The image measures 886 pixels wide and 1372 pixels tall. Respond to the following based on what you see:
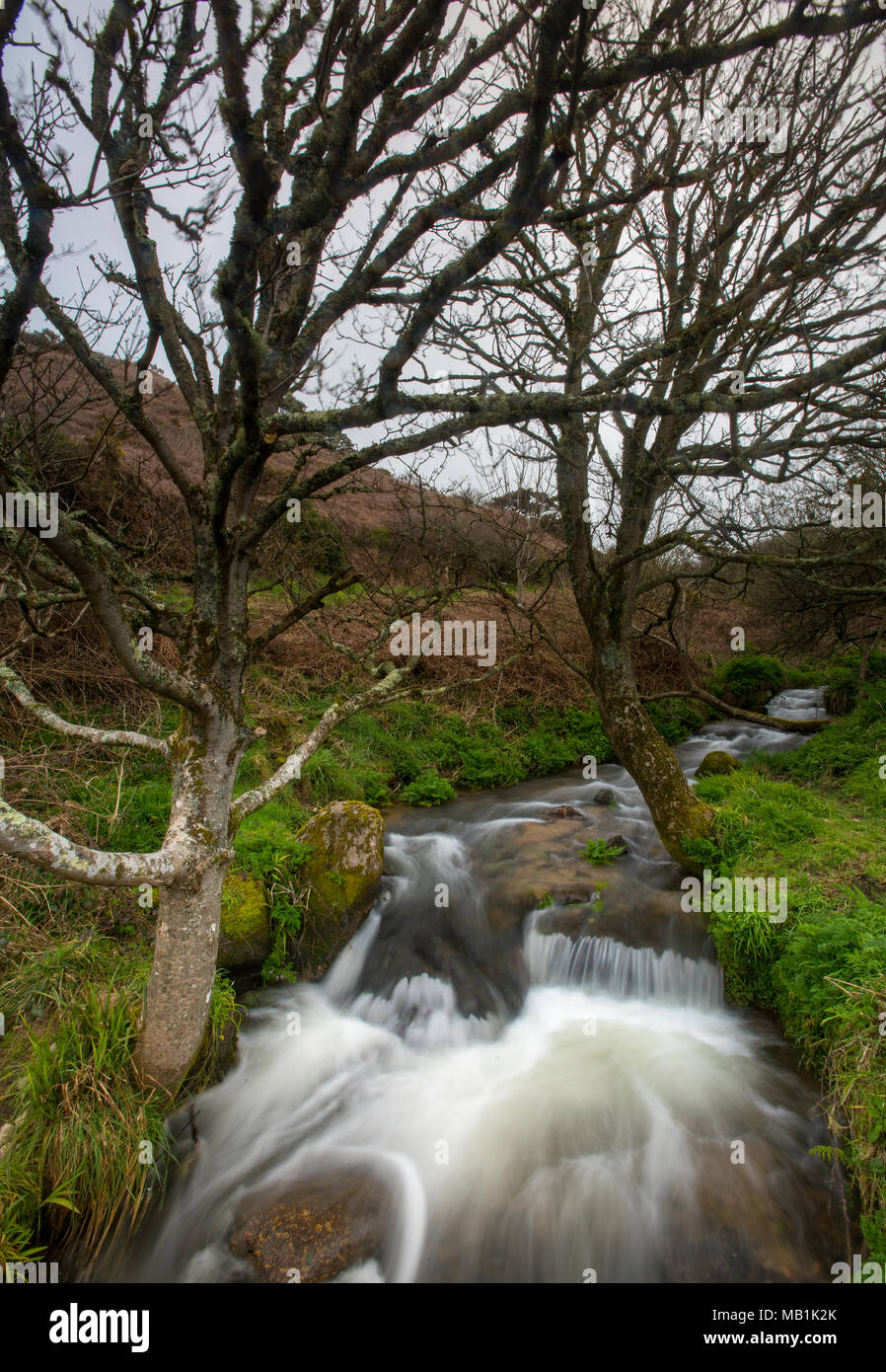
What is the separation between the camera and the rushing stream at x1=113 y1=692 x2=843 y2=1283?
363cm

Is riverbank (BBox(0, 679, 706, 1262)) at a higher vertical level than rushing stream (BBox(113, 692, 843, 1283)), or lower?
higher

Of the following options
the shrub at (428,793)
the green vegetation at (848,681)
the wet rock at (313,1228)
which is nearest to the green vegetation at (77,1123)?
the wet rock at (313,1228)

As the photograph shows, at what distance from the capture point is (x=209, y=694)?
10.3 feet

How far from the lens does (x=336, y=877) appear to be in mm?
6043

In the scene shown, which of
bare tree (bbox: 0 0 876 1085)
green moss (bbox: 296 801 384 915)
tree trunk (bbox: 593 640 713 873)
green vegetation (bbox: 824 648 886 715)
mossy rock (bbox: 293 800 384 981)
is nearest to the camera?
bare tree (bbox: 0 0 876 1085)

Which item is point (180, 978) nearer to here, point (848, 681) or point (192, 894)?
point (192, 894)

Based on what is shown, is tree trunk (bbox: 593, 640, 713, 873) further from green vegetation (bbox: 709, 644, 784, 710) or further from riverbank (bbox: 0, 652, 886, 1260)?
green vegetation (bbox: 709, 644, 784, 710)

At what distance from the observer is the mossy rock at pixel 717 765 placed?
8844 mm

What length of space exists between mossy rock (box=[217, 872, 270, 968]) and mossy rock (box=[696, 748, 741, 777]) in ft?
20.7

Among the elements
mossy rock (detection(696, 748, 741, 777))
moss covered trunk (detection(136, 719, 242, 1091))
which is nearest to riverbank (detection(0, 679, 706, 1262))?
moss covered trunk (detection(136, 719, 242, 1091))

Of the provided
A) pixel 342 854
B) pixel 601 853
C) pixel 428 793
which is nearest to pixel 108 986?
pixel 342 854

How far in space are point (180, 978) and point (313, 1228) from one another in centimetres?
172

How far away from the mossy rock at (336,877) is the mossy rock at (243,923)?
1.39 ft

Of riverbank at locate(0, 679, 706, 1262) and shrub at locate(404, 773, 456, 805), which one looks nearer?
riverbank at locate(0, 679, 706, 1262)
